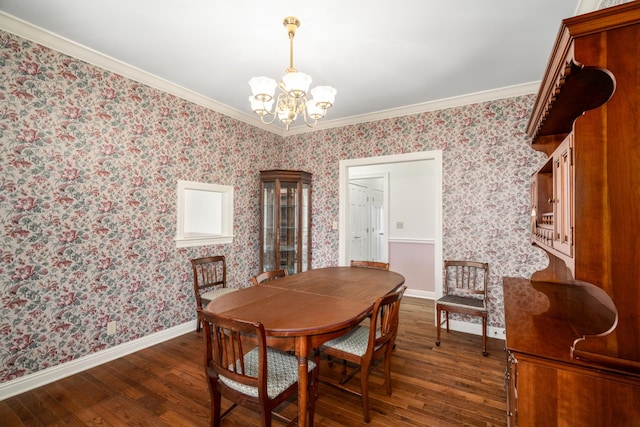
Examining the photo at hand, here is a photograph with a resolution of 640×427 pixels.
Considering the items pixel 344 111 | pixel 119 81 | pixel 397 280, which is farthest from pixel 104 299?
pixel 344 111

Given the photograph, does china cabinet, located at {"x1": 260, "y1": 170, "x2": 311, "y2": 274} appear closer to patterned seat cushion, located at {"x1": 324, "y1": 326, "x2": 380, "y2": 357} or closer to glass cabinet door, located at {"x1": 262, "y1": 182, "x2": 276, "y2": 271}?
glass cabinet door, located at {"x1": 262, "y1": 182, "x2": 276, "y2": 271}

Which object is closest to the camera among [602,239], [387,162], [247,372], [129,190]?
[602,239]

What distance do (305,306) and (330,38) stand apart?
205 cm

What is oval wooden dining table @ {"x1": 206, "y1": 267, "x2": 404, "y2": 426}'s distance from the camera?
1.52 m

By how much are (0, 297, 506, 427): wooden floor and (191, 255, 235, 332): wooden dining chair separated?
1.78 feet

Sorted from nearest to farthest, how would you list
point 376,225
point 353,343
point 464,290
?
point 353,343, point 464,290, point 376,225

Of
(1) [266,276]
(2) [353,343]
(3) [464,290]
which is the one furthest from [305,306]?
(3) [464,290]

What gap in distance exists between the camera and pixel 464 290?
3.33 m

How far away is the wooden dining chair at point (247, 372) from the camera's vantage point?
1.39 metres

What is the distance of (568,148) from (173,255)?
3.39m

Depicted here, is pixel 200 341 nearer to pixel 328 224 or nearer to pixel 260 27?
pixel 328 224

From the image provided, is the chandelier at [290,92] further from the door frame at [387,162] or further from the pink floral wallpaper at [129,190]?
the door frame at [387,162]

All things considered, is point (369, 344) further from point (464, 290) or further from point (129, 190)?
point (129, 190)

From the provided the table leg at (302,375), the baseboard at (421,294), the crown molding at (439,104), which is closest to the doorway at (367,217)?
the baseboard at (421,294)
